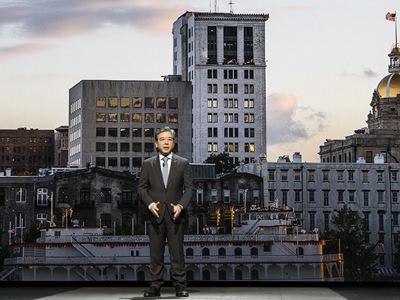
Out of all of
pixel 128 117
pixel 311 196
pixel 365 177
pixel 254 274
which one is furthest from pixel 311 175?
pixel 128 117

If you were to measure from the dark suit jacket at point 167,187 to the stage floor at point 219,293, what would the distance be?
1054 mm

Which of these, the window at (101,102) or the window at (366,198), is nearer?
the window at (366,198)

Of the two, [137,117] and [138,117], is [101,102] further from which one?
[138,117]

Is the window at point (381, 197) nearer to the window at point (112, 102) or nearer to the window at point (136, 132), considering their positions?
the window at point (136, 132)

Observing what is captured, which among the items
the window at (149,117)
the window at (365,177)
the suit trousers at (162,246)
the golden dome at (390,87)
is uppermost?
the golden dome at (390,87)

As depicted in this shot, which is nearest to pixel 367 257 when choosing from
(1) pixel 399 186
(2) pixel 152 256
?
(1) pixel 399 186

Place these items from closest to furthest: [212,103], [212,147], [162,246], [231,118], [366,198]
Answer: [162,246], [366,198], [212,147], [231,118], [212,103]

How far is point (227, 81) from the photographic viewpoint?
14912 cm

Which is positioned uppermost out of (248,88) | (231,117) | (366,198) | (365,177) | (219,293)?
(248,88)

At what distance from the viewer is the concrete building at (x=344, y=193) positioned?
3268 inches

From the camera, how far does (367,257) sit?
78.6 meters

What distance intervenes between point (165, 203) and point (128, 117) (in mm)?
112744

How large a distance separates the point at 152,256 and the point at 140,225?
64.9 meters

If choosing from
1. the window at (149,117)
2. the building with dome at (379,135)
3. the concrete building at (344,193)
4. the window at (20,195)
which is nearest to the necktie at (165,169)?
the window at (20,195)
